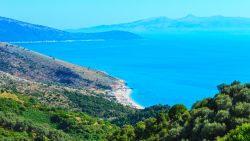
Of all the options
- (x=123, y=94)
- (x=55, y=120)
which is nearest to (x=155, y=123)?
(x=55, y=120)

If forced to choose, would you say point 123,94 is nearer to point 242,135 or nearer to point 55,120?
point 55,120

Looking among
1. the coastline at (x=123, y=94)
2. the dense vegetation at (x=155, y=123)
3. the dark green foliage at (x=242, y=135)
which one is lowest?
the dark green foliage at (x=242, y=135)

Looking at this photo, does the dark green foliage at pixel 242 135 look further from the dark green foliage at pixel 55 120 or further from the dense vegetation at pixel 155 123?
the dark green foliage at pixel 55 120

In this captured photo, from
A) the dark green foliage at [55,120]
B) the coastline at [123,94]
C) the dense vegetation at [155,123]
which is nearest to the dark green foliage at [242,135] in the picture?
the dense vegetation at [155,123]

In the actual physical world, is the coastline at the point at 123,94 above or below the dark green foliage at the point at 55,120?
above

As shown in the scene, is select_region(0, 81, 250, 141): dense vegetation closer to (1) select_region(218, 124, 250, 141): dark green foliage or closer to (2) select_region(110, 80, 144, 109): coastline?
(1) select_region(218, 124, 250, 141): dark green foliage

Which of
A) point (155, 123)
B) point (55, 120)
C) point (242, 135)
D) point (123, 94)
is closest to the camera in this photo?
point (242, 135)

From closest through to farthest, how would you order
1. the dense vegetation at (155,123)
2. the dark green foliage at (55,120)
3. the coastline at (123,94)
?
the dense vegetation at (155,123)
the dark green foliage at (55,120)
the coastline at (123,94)
